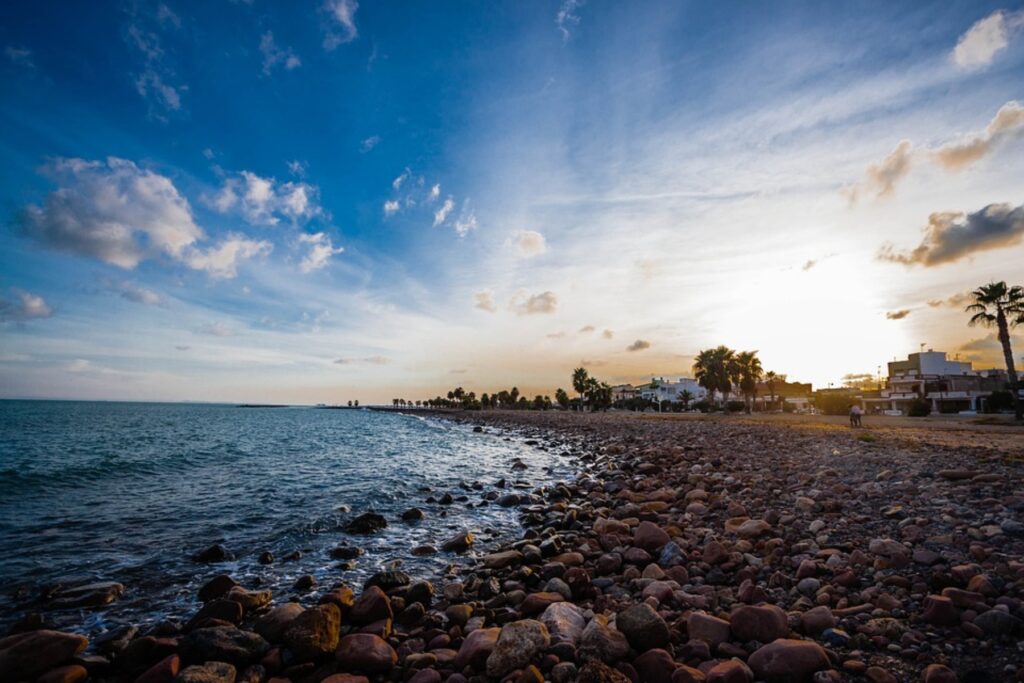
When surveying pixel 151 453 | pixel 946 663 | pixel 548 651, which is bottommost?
pixel 151 453

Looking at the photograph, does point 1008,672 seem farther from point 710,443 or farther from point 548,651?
point 710,443

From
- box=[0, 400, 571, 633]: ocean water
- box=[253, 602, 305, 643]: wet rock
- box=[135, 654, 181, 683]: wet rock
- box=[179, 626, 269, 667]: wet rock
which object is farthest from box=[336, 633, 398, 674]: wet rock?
box=[0, 400, 571, 633]: ocean water

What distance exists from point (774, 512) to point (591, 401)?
123608 mm

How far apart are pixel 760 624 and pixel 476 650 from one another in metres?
3.19

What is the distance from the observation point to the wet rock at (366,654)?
5.21 metres

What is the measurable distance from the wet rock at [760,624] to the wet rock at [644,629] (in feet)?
2.57

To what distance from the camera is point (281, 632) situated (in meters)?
5.91

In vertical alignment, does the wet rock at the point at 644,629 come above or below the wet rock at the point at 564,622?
above

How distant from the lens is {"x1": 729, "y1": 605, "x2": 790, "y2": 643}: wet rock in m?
4.87

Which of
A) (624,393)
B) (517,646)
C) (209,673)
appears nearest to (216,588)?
(209,673)

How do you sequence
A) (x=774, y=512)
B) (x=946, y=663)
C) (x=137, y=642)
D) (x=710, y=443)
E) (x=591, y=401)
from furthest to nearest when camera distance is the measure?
1. (x=591, y=401)
2. (x=710, y=443)
3. (x=774, y=512)
4. (x=137, y=642)
5. (x=946, y=663)

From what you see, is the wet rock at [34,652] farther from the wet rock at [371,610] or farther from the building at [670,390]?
the building at [670,390]

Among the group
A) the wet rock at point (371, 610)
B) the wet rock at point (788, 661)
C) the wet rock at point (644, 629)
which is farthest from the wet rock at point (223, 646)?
the wet rock at point (788, 661)

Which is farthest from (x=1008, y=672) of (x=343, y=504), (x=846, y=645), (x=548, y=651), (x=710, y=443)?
(x=710, y=443)
